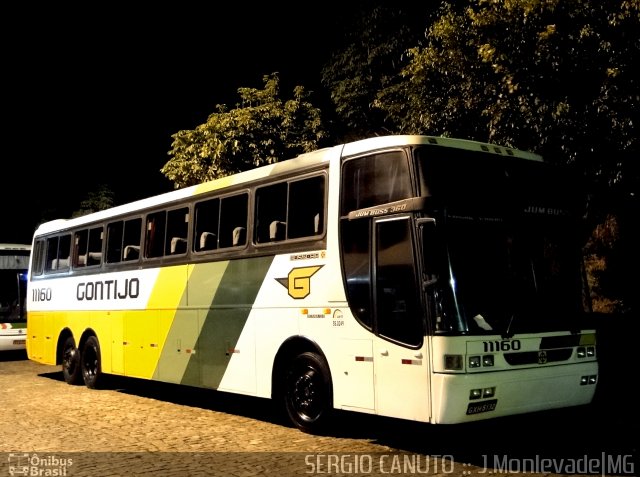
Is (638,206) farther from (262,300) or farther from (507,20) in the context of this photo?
(262,300)

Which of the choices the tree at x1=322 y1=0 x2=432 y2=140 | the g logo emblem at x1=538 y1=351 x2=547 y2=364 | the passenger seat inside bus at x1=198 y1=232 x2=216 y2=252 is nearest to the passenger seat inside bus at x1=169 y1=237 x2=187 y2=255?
the passenger seat inside bus at x1=198 y1=232 x2=216 y2=252

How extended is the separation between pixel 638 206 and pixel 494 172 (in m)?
9.45

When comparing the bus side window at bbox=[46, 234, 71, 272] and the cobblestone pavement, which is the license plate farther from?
the bus side window at bbox=[46, 234, 71, 272]

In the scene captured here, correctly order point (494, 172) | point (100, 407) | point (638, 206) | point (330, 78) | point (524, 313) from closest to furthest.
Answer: point (524, 313) < point (494, 172) < point (100, 407) < point (638, 206) < point (330, 78)

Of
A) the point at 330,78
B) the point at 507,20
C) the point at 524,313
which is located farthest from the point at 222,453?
the point at 330,78

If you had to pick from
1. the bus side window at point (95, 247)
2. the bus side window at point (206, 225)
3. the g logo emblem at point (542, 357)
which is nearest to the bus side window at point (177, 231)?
the bus side window at point (206, 225)

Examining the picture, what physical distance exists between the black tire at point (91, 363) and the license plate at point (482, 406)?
860 centimetres

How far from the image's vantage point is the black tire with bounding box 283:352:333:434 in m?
7.88

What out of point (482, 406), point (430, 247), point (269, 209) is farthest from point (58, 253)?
point (482, 406)

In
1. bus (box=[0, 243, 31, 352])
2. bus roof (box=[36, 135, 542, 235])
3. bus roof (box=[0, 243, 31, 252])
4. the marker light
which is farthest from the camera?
bus roof (box=[0, 243, 31, 252])

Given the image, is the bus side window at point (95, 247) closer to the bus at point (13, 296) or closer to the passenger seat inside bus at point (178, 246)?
the passenger seat inside bus at point (178, 246)

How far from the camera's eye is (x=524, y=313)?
6871 mm

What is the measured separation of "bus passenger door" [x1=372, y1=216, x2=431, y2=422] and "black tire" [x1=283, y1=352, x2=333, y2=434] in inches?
37.9

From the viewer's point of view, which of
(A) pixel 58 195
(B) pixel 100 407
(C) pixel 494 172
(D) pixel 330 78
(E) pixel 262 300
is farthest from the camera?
(A) pixel 58 195
